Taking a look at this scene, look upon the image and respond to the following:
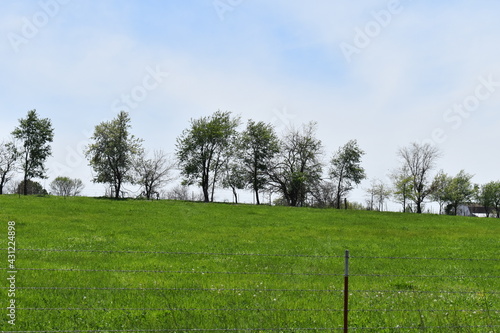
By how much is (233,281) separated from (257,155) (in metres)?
56.2

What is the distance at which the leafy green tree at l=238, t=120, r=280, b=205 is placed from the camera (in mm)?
68188

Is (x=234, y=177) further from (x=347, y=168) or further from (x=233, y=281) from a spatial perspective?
(x=233, y=281)

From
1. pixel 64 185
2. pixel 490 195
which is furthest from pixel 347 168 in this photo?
pixel 64 185

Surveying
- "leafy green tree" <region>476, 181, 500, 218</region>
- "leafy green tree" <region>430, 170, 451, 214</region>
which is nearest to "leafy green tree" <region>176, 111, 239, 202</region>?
"leafy green tree" <region>430, 170, 451, 214</region>

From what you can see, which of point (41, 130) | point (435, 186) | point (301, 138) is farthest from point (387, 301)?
point (435, 186)

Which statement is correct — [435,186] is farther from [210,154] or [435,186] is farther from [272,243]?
[272,243]

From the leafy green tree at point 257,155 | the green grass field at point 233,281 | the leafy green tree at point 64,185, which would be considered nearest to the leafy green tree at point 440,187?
the leafy green tree at point 257,155

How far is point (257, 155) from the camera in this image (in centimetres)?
6819

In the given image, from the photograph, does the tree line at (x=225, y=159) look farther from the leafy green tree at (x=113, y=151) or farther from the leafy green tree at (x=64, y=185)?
the leafy green tree at (x=64, y=185)

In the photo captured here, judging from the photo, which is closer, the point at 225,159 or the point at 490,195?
the point at 225,159

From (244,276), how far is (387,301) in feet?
16.6

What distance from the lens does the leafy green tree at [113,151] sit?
63125mm

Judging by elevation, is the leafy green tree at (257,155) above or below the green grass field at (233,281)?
above

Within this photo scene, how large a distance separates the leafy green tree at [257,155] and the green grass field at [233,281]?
1476 inches
